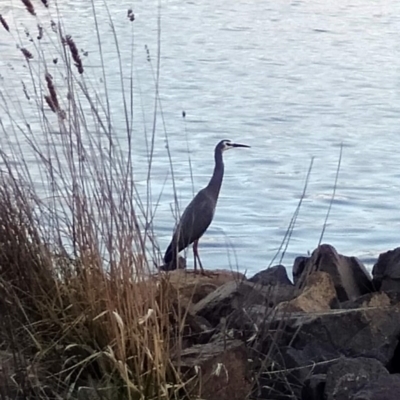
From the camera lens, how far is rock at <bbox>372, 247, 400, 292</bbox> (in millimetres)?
4305

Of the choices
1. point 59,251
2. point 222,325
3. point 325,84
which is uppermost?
point 59,251

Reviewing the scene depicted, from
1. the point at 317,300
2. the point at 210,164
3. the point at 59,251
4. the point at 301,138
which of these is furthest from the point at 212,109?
the point at 59,251

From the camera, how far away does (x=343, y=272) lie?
14.7ft

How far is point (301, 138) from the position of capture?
871cm

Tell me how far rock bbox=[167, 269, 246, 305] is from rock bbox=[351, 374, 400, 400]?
22.8 inches

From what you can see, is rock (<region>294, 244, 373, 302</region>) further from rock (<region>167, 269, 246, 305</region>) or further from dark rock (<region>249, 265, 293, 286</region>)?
rock (<region>167, 269, 246, 305</region>)

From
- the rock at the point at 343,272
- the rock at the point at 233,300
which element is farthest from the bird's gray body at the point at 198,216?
the rock at the point at 233,300

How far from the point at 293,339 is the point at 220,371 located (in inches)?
17.5

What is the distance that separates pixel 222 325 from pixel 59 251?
53 centimetres

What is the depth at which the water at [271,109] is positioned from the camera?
21.3 ft

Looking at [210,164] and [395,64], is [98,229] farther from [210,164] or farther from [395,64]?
Result: [395,64]

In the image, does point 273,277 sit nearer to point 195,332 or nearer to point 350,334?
point 350,334

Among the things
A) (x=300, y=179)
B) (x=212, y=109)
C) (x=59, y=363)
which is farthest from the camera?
(x=212, y=109)

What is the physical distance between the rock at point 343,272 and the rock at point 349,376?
0.99m
